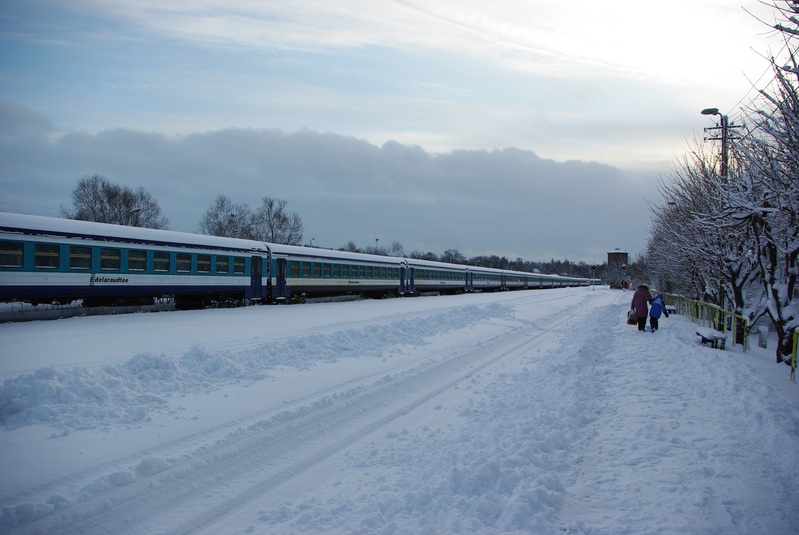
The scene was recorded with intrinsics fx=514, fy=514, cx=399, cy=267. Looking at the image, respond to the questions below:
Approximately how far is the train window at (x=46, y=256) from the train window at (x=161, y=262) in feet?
12.8

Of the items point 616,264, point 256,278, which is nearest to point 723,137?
point 256,278

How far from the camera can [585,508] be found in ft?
14.7

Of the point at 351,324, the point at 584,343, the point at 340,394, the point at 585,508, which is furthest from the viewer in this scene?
the point at 351,324

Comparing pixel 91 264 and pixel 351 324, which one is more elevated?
pixel 91 264

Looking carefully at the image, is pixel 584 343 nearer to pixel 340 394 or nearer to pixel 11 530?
pixel 340 394

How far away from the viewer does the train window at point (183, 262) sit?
2166 cm

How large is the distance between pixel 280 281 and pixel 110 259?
33.1ft

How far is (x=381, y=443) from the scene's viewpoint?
20.4ft

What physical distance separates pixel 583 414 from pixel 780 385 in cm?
447

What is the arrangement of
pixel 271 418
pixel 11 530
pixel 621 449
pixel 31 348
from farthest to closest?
pixel 31 348
pixel 271 418
pixel 621 449
pixel 11 530

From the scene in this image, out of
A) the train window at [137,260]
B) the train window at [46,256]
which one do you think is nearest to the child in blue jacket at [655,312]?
the train window at [137,260]

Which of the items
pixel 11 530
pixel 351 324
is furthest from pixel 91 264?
pixel 11 530

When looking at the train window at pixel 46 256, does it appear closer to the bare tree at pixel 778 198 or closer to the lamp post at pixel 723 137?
the bare tree at pixel 778 198

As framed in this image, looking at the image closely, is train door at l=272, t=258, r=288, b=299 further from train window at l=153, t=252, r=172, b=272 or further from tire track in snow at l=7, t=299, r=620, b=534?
tire track in snow at l=7, t=299, r=620, b=534
